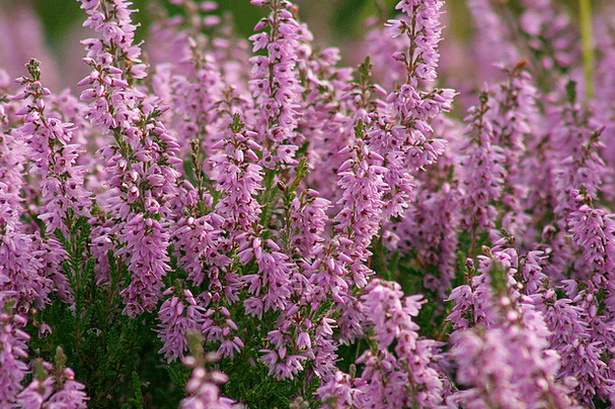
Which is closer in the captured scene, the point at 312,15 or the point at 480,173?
the point at 480,173

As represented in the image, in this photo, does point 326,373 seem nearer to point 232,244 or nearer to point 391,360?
point 391,360

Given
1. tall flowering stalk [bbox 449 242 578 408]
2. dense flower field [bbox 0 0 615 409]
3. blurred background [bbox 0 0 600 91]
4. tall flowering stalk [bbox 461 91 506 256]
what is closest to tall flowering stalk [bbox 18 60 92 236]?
dense flower field [bbox 0 0 615 409]

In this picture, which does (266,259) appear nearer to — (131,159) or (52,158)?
(131,159)

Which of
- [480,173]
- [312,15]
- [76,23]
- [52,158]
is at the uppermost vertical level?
[312,15]

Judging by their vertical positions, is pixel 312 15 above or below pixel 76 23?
above

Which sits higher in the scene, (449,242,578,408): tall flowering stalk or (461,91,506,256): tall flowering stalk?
(461,91,506,256): tall flowering stalk

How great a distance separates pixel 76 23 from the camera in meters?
12.5

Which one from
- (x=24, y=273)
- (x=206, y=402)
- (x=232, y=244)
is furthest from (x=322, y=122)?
(x=206, y=402)

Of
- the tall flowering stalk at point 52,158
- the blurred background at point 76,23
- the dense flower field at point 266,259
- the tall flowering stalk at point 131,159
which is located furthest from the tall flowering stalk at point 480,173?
the blurred background at point 76,23

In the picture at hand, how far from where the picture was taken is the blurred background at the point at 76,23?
9.05 metres

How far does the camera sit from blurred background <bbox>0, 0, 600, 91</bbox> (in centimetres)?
905

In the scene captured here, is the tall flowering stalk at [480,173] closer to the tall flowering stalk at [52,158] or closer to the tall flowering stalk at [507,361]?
the tall flowering stalk at [507,361]

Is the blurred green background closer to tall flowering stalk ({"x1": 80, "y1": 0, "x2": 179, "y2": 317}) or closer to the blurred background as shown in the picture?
the blurred background

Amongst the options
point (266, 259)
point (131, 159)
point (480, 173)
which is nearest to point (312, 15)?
point (480, 173)
